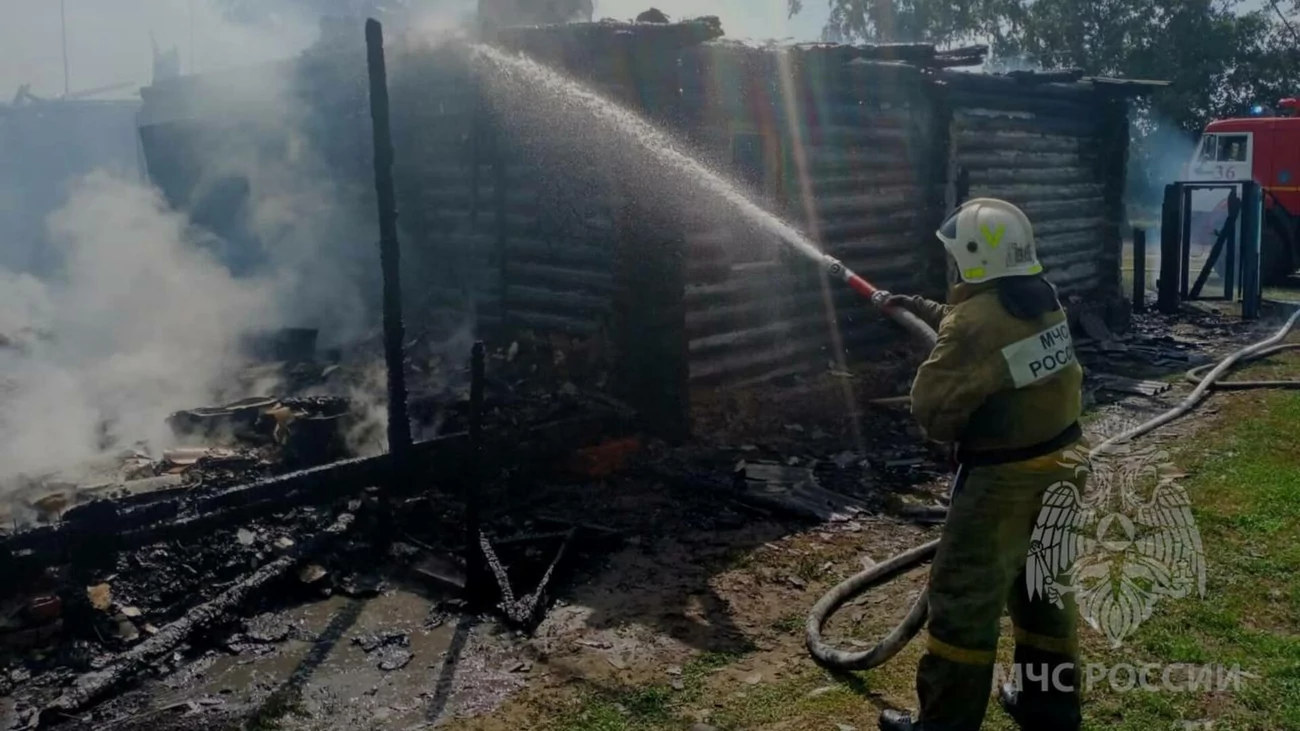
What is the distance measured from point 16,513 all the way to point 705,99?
6.43 m

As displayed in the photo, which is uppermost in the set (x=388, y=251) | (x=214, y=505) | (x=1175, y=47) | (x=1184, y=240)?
(x=1175, y=47)

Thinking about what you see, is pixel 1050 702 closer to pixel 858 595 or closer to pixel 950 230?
pixel 858 595

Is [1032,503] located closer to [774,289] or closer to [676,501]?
[676,501]

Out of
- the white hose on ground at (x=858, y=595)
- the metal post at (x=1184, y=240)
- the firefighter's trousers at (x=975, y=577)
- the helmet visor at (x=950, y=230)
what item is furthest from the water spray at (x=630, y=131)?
the metal post at (x=1184, y=240)

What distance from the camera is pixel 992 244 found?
3811 mm

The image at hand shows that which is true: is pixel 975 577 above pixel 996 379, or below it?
below

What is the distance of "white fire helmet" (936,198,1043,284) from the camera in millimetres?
3814

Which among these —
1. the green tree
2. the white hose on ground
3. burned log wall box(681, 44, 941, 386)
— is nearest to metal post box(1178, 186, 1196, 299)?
burned log wall box(681, 44, 941, 386)

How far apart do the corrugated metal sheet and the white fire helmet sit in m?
9.12

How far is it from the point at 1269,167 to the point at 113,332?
22.4m

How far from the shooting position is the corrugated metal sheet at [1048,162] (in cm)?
1310

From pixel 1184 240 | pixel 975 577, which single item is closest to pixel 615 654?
pixel 975 577

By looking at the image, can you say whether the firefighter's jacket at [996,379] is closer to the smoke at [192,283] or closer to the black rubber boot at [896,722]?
the black rubber boot at [896,722]

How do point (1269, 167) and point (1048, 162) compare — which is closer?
point (1048, 162)
